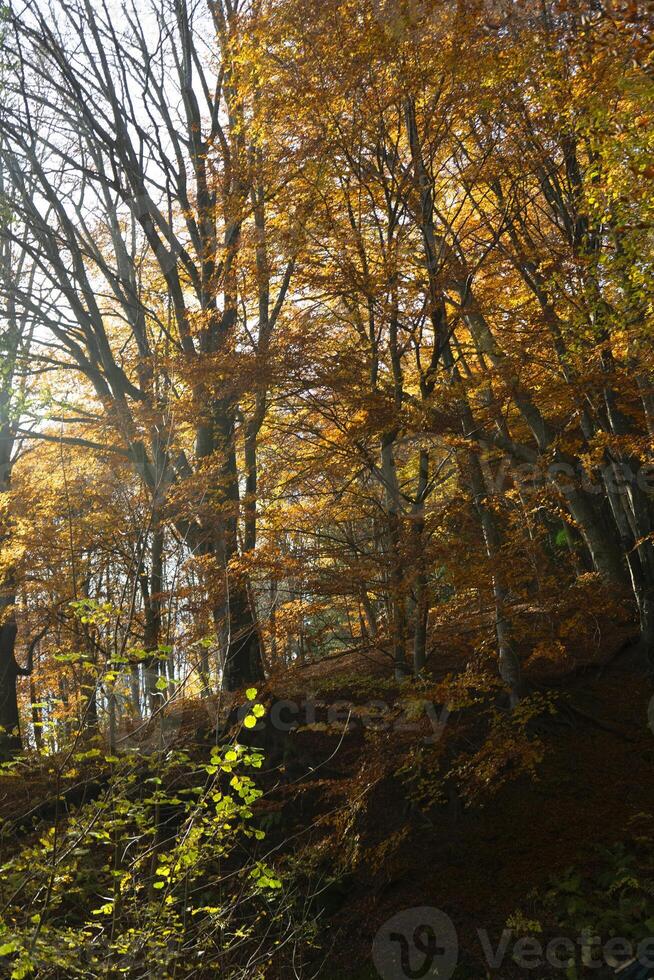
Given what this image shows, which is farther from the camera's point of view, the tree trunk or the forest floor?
the tree trunk

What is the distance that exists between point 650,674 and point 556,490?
270cm
